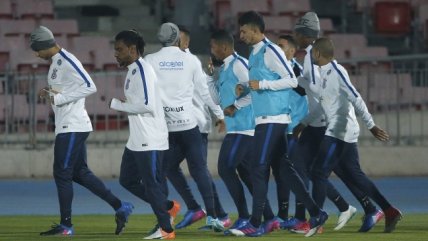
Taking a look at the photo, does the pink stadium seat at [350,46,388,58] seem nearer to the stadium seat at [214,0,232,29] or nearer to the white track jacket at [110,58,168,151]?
the stadium seat at [214,0,232,29]

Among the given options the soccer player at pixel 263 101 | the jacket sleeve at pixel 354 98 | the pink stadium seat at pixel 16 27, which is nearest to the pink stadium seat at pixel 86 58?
the pink stadium seat at pixel 16 27

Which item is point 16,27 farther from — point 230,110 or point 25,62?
point 230,110

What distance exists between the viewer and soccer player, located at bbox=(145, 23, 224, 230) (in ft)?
51.3

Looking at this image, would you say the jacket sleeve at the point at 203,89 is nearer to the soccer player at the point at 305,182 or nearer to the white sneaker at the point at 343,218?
the soccer player at the point at 305,182

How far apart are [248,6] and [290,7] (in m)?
1.06

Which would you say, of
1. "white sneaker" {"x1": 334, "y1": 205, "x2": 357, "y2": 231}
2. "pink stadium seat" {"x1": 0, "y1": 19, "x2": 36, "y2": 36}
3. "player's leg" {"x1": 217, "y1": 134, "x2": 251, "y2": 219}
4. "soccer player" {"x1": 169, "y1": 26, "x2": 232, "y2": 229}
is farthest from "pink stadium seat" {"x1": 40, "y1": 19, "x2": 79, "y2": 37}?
"white sneaker" {"x1": 334, "y1": 205, "x2": 357, "y2": 231}

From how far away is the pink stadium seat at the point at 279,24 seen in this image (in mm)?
28206

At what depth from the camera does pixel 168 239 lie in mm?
14562

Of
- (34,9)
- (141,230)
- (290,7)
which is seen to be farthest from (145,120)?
(290,7)

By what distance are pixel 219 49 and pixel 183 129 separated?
91 cm

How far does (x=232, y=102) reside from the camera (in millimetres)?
15758

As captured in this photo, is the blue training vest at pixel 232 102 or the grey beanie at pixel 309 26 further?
the grey beanie at pixel 309 26

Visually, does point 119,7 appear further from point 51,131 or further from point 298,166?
point 298,166

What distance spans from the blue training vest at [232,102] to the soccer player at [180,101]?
0.32 m
